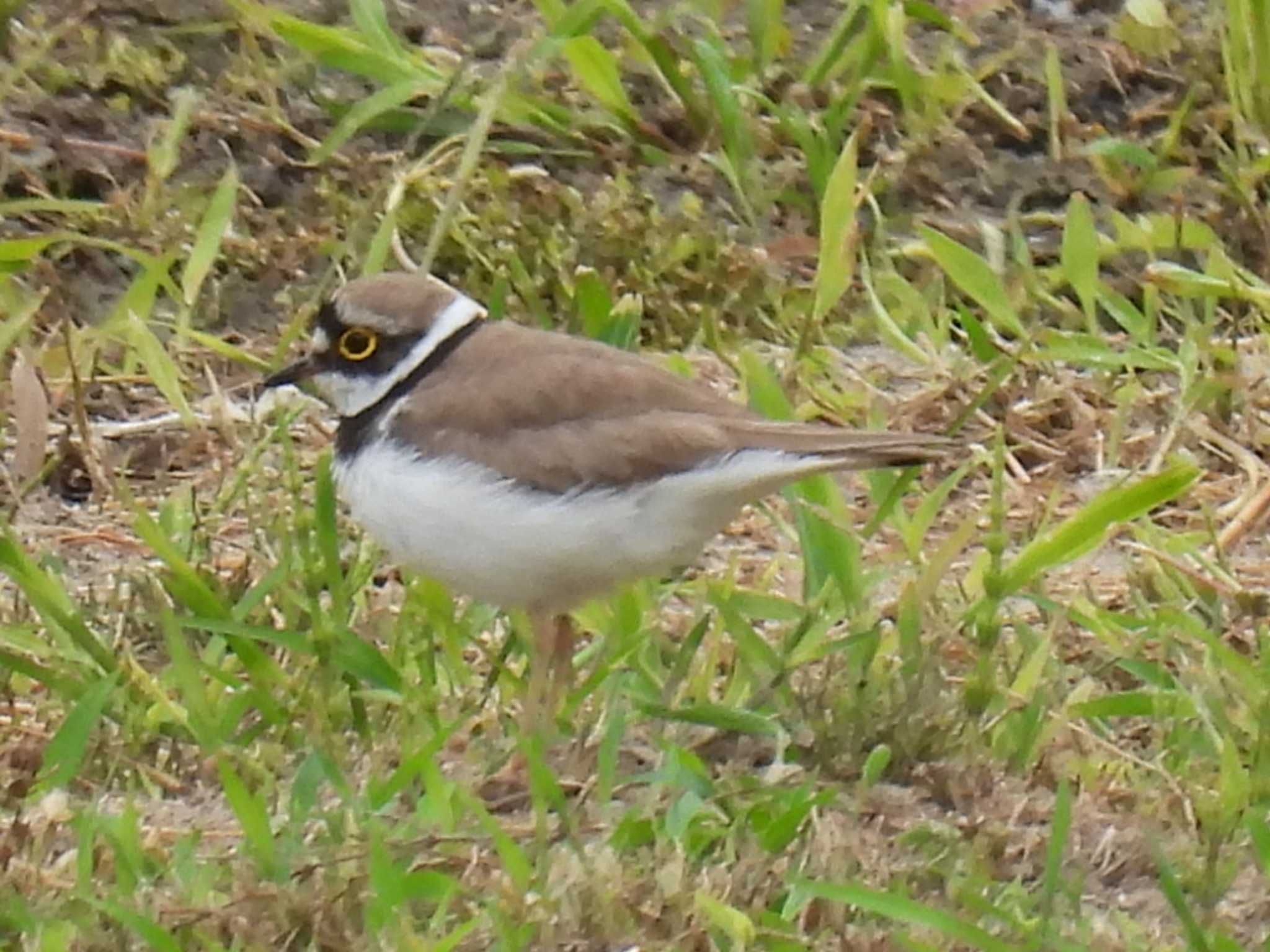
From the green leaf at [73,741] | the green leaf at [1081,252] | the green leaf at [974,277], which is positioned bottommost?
the green leaf at [73,741]

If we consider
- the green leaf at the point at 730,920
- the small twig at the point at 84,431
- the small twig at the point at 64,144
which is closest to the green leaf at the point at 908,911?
the green leaf at the point at 730,920

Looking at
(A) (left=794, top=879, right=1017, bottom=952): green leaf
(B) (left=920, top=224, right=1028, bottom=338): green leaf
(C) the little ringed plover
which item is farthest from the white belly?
(B) (left=920, top=224, right=1028, bottom=338): green leaf

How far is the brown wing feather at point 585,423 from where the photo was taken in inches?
160

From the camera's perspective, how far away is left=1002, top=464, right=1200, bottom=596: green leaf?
434cm

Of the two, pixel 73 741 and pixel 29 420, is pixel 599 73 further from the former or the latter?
pixel 73 741

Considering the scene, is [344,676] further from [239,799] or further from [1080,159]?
[1080,159]

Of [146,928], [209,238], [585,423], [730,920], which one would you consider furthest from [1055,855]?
[209,238]

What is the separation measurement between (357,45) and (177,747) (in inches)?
99.3

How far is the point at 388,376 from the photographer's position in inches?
174

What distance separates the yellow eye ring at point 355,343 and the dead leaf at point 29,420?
0.90 m

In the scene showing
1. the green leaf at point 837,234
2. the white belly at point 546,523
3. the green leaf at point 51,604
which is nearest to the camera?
the white belly at point 546,523

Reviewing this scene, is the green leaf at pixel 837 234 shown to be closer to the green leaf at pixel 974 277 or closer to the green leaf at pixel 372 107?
the green leaf at pixel 974 277

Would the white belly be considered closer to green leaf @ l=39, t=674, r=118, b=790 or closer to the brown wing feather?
the brown wing feather

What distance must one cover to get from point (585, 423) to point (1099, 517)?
0.89 m
